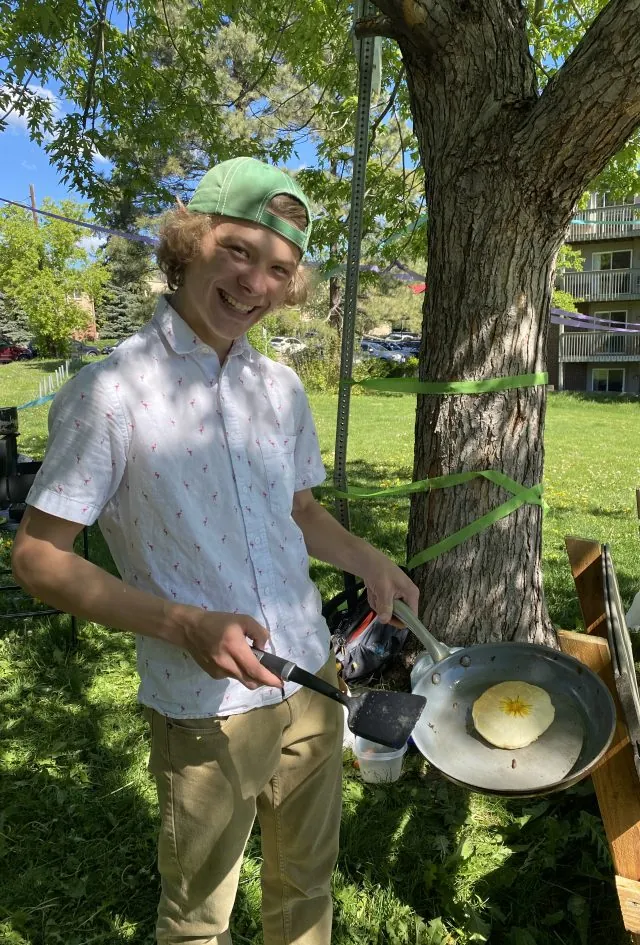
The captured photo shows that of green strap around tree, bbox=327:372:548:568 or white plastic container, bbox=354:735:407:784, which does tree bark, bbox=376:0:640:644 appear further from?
white plastic container, bbox=354:735:407:784

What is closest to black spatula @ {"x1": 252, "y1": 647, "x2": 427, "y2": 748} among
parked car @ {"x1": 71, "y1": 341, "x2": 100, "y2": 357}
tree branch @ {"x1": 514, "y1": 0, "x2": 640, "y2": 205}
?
tree branch @ {"x1": 514, "y1": 0, "x2": 640, "y2": 205}

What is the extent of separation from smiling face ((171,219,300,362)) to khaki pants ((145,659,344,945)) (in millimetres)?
768

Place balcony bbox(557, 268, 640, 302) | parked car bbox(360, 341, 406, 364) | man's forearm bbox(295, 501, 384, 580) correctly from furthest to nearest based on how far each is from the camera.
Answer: balcony bbox(557, 268, 640, 302), parked car bbox(360, 341, 406, 364), man's forearm bbox(295, 501, 384, 580)

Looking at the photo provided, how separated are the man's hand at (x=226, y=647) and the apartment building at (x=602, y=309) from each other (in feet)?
91.3

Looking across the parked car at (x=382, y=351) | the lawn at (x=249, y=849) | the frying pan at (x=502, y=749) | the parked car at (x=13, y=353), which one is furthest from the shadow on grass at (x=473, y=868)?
the parked car at (x=13, y=353)

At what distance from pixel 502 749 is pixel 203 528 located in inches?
30.3

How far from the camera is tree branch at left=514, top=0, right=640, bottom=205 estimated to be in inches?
80.1

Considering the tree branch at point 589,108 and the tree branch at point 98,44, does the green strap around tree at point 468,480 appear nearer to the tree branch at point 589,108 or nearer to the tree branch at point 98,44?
the tree branch at point 589,108

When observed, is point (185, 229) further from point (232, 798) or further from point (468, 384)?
point (468, 384)

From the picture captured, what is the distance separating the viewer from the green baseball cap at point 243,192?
1.31 meters

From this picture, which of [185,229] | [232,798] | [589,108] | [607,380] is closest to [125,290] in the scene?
[607,380]

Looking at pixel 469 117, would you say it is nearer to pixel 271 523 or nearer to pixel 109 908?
pixel 271 523

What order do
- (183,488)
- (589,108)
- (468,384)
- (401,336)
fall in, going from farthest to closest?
(401,336), (468,384), (589,108), (183,488)

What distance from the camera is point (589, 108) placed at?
2.12m
